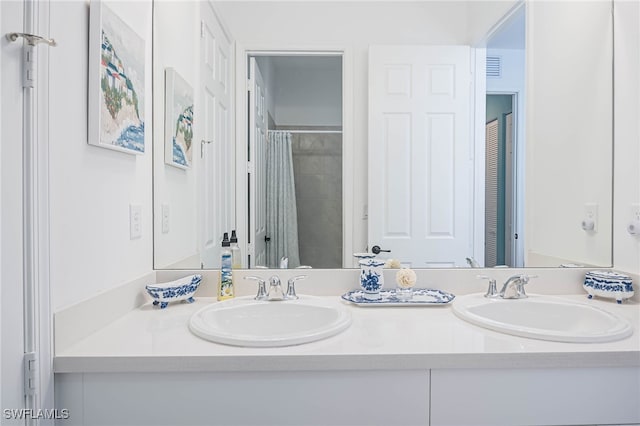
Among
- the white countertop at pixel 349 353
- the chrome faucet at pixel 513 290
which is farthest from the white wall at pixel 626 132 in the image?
the white countertop at pixel 349 353

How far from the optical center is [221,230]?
1558 millimetres

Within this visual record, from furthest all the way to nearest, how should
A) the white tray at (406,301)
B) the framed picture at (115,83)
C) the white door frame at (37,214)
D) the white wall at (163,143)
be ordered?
the white wall at (163,143) → the white tray at (406,301) → the framed picture at (115,83) → the white door frame at (37,214)

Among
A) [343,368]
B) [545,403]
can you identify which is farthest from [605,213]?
[343,368]

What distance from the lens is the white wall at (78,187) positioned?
910 millimetres

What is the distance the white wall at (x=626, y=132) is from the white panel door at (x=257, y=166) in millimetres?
1408

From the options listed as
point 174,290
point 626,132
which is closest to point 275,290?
point 174,290

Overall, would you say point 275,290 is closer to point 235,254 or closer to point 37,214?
point 235,254

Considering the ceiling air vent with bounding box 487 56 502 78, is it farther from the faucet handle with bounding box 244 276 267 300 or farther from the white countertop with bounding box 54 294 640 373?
the faucet handle with bounding box 244 276 267 300

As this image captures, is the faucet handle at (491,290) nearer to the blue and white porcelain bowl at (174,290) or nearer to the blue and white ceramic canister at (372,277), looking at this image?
the blue and white ceramic canister at (372,277)

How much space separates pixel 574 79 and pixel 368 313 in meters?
1.32

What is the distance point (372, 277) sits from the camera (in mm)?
1424

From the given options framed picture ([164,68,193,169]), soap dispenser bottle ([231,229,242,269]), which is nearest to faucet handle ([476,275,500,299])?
soap dispenser bottle ([231,229,242,269])

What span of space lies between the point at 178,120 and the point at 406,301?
1133 mm

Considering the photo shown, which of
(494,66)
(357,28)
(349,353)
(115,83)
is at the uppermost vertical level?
(357,28)
